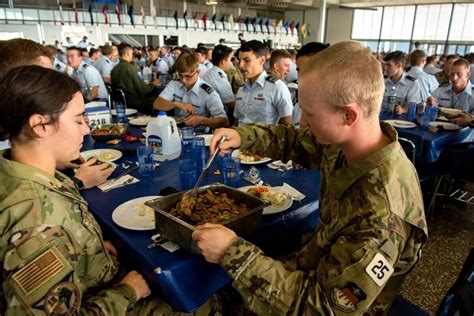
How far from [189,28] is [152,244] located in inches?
732

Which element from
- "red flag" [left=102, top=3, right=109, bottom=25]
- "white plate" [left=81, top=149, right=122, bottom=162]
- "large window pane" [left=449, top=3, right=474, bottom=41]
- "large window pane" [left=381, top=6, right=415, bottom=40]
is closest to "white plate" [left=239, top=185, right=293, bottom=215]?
"white plate" [left=81, top=149, right=122, bottom=162]

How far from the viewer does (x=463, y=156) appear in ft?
10.2

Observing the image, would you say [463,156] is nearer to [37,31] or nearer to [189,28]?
[37,31]

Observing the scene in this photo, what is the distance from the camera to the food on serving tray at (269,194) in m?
1.55

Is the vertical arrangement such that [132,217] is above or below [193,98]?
below

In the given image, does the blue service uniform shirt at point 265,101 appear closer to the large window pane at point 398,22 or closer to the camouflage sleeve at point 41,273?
the camouflage sleeve at point 41,273

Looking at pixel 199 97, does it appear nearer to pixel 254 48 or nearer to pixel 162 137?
pixel 254 48

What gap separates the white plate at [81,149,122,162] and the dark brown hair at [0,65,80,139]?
3.53ft

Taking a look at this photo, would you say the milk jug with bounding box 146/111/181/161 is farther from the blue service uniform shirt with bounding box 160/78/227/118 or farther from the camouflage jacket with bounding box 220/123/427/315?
the blue service uniform shirt with bounding box 160/78/227/118

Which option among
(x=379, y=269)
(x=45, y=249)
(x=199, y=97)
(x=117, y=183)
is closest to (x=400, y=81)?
(x=199, y=97)

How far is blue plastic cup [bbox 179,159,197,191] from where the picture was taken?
5.77ft

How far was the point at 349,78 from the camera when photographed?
101 centimetres

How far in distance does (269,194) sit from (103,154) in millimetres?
1274

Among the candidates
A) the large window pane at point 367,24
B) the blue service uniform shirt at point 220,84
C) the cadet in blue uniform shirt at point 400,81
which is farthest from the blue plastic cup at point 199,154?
the large window pane at point 367,24
